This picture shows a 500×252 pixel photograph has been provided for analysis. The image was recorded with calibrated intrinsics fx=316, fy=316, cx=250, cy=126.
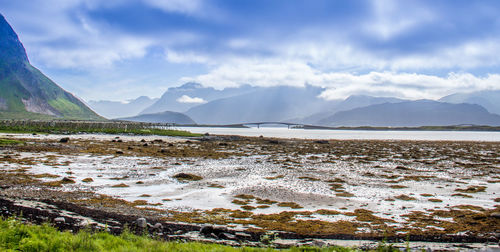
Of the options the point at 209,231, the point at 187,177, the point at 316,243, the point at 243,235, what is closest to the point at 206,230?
the point at 209,231

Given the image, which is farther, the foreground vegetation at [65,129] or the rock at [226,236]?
the foreground vegetation at [65,129]

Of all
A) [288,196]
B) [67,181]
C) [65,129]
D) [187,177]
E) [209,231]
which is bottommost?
[288,196]

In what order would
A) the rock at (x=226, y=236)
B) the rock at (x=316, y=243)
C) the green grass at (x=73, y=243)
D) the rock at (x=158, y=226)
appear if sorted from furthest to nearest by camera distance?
the rock at (x=158, y=226)
the rock at (x=226, y=236)
the rock at (x=316, y=243)
the green grass at (x=73, y=243)

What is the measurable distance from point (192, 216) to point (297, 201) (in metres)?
6.91

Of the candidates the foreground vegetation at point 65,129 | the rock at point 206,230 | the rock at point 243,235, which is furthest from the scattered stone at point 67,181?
the foreground vegetation at point 65,129

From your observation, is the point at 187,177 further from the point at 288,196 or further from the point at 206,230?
the point at 206,230

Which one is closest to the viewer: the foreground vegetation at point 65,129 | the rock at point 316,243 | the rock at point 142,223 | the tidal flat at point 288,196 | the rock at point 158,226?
the rock at point 316,243

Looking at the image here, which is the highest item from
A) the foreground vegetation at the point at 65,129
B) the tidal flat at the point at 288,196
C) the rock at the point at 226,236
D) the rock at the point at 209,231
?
the foreground vegetation at the point at 65,129

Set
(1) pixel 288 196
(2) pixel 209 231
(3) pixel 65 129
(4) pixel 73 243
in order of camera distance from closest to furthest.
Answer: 1. (4) pixel 73 243
2. (2) pixel 209 231
3. (1) pixel 288 196
4. (3) pixel 65 129

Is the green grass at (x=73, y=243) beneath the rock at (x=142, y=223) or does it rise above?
above

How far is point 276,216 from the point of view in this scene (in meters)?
15.1

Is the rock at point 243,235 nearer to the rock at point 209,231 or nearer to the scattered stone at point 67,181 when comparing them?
the rock at point 209,231

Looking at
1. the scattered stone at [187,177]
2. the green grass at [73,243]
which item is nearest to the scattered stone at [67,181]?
the scattered stone at [187,177]

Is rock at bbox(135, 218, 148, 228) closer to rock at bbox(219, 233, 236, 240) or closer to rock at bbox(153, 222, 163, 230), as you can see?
rock at bbox(153, 222, 163, 230)
